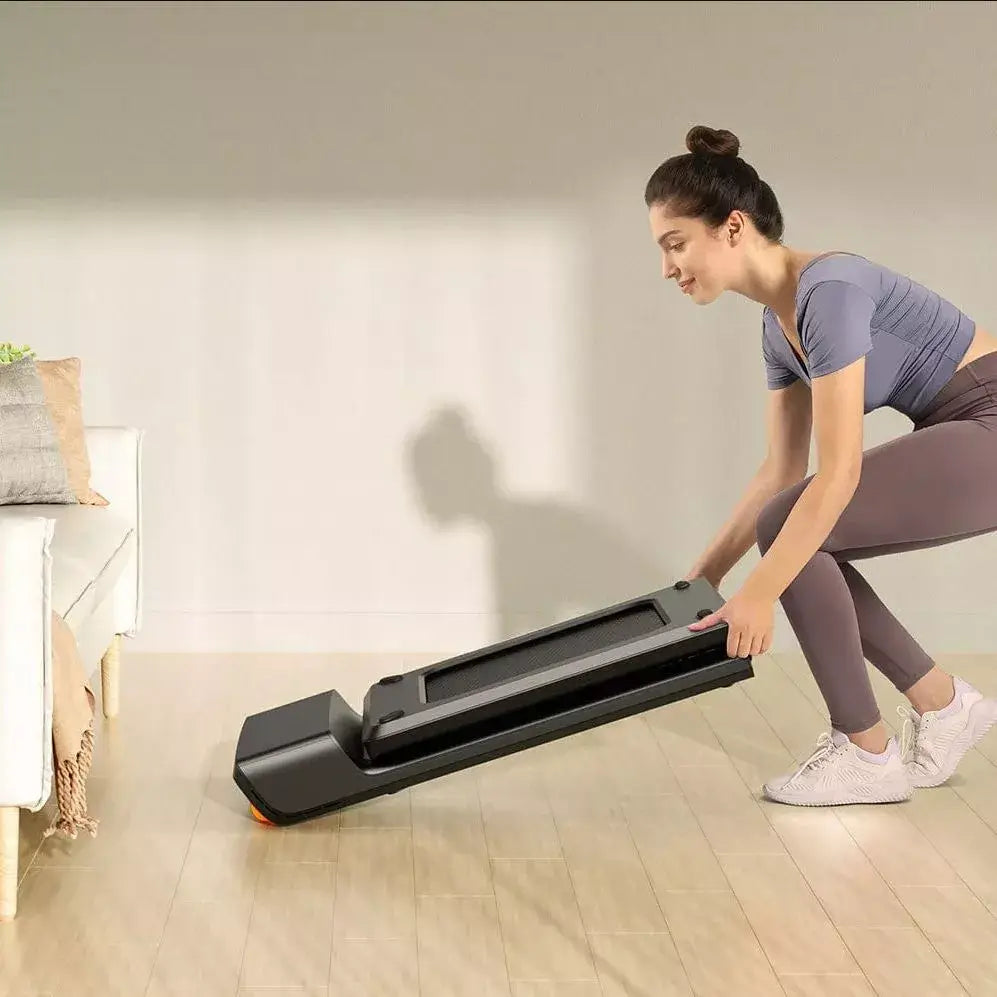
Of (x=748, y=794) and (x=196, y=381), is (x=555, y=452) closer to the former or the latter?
(x=196, y=381)

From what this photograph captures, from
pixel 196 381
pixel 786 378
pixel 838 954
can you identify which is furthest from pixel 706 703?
pixel 196 381

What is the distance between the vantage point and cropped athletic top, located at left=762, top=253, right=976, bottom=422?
238 centimetres

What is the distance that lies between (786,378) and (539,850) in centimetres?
99

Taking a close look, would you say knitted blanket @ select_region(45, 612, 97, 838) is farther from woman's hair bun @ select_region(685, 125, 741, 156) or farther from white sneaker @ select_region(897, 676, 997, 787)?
white sneaker @ select_region(897, 676, 997, 787)

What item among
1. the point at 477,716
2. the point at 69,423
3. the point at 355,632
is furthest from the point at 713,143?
the point at 355,632

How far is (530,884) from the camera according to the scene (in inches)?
91.7

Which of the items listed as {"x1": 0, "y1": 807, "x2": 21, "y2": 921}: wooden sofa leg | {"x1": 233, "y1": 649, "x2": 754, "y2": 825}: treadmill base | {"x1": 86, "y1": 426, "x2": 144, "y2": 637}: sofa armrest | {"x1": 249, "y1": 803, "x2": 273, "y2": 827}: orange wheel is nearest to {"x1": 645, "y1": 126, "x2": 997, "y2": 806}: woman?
{"x1": 233, "y1": 649, "x2": 754, "y2": 825}: treadmill base

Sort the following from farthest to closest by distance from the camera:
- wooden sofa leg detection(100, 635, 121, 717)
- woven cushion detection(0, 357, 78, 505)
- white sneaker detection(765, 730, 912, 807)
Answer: wooden sofa leg detection(100, 635, 121, 717), woven cushion detection(0, 357, 78, 505), white sneaker detection(765, 730, 912, 807)

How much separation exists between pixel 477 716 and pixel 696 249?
86cm

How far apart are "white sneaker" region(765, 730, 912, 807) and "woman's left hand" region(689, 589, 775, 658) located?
16.8 inches

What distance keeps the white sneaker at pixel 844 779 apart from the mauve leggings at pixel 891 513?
5cm

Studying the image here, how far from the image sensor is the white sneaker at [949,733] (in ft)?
9.01

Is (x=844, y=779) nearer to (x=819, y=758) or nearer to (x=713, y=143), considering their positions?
(x=819, y=758)

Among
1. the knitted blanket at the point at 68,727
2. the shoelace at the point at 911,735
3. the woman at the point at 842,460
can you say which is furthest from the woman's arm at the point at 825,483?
the knitted blanket at the point at 68,727
